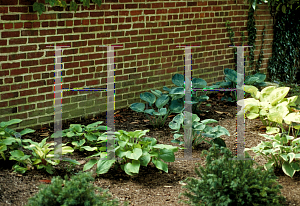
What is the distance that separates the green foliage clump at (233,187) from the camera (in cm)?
270

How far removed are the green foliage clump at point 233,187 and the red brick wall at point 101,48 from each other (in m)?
2.55

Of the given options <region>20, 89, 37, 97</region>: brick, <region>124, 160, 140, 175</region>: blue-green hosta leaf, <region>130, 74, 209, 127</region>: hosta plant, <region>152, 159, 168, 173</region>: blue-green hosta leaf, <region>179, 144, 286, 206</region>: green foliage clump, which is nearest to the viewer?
<region>179, 144, 286, 206</region>: green foliage clump

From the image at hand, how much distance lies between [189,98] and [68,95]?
153 cm

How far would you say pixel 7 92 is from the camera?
4.44 meters

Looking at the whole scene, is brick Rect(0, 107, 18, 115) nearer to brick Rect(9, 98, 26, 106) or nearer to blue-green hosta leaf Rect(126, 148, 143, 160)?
brick Rect(9, 98, 26, 106)

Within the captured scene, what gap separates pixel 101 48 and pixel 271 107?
227cm

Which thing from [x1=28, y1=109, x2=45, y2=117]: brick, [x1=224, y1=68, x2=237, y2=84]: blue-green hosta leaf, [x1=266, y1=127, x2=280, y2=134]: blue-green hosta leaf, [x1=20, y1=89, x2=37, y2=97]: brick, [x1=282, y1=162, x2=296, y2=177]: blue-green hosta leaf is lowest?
[x1=282, y1=162, x2=296, y2=177]: blue-green hosta leaf

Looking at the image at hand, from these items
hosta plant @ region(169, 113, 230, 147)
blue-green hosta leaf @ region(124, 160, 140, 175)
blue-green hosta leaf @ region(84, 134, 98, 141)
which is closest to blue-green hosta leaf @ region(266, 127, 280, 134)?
hosta plant @ region(169, 113, 230, 147)

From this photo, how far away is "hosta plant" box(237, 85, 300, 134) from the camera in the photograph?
445cm

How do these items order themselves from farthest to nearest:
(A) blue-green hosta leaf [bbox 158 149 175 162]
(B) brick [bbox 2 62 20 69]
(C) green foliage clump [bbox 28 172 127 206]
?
(B) brick [bbox 2 62 20 69]
(A) blue-green hosta leaf [bbox 158 149 175 162]
(C) green foliage clump [bbox 28 172 127 206]

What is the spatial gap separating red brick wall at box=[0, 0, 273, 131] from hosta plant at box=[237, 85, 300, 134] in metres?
1.36

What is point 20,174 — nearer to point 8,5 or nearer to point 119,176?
point 119,176

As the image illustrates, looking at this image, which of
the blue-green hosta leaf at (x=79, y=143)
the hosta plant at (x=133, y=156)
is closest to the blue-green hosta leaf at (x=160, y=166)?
the hosta plant at (x=133, y=156)

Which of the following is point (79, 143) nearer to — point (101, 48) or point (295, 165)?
point (101, 48)
